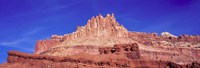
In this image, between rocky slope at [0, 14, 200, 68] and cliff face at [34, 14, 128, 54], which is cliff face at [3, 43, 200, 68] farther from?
cliff face at [34, 14, 128, 54]

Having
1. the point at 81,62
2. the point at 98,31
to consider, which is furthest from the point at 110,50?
the point at 98,31

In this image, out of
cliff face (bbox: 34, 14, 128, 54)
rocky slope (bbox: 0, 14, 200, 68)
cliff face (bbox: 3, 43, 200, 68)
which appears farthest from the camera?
cliff face (bbox: 34, 14, 128, 54)

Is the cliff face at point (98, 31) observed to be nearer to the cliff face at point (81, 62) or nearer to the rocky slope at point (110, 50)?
Result: the rocky slope at point (110, 50)

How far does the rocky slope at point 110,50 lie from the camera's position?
5422 cm

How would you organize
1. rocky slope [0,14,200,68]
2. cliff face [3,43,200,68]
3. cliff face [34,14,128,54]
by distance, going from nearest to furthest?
cliff face [3,43,200,68] → rocky slope [0,14,200,68] → cliff face [34,14,128,54]

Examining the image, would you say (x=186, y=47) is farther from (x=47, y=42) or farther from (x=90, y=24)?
(x=47, y=42)

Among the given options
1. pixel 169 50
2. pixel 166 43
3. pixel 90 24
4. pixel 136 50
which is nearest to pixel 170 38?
pixel 166 43

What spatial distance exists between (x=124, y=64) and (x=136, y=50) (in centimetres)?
728

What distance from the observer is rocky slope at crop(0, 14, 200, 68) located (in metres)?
54.2

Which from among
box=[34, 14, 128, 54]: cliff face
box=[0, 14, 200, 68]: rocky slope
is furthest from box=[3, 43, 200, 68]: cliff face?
box=[34, 14, 128, 54]: cliff face

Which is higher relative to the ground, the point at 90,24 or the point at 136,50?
the point at 90,24

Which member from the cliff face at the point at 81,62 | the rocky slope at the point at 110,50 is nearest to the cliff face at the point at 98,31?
the rocky slope at the point at 110,50

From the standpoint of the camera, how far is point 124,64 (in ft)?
180

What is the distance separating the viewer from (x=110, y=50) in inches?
2448
